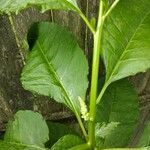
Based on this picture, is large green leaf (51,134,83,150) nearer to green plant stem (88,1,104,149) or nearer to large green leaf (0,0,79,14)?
green plant stem (88,1,104,149)

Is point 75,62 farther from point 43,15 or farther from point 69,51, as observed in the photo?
point 43,15

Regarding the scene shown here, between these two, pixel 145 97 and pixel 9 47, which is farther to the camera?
pixel 145 97

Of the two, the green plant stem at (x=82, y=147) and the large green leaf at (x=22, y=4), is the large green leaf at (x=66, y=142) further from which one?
the large green leaf at (x=22, y=4)

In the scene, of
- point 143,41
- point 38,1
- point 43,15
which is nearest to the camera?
point 38,1

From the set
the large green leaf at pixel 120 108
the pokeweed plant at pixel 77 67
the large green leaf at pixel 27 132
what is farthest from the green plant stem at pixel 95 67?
the large green leaf at pixel 120 108

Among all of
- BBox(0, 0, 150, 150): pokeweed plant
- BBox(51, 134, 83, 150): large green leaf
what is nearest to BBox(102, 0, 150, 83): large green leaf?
BBox(0, 0, 150, 150): pokeweed plant

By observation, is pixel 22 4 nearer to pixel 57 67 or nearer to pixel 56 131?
pixel 57 67

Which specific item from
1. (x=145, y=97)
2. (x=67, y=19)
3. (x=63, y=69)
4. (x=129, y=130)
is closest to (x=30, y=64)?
(x=63, y=69)
